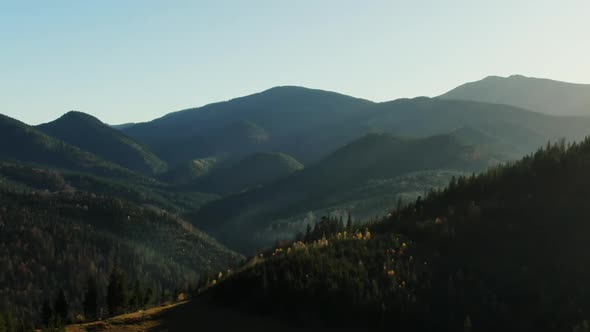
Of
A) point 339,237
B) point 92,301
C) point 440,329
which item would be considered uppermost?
point 339,237

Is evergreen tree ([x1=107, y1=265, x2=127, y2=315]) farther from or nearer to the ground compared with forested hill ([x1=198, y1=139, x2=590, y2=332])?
nearer to the ground

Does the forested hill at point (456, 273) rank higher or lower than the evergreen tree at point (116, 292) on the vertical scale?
higher

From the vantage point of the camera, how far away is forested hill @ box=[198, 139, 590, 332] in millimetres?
29562

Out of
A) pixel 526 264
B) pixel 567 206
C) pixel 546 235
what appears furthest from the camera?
pixel 567 206

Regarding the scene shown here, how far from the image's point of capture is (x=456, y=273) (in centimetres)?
3378

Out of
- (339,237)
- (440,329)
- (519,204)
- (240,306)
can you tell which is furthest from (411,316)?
(519,204)

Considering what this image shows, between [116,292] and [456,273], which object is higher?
[456,273]

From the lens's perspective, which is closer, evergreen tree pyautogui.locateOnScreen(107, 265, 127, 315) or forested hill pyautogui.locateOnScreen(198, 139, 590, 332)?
forested hill pyautogui.locateOnScreen(198, 139, 590, 332)

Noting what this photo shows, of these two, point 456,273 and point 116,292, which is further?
point 116,292

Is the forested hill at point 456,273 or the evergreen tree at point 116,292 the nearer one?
the forested hill at point 456,273

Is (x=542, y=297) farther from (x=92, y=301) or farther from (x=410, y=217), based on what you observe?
(x=92, y=301)

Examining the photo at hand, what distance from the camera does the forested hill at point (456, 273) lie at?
29.6 metres

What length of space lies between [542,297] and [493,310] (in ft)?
10.3

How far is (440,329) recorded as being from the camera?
28.5 metres
